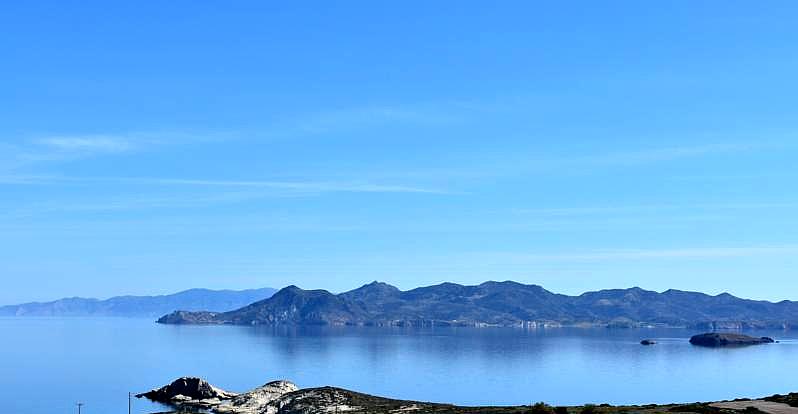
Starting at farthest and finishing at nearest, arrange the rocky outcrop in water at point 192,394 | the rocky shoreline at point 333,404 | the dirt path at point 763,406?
1. the rocky outcrop in water at point 192,394
2. the rocky shoreline at point 333,404
3. the dirt path at point 763,406

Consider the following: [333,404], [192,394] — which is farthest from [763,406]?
[192,394]

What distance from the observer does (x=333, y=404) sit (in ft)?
481

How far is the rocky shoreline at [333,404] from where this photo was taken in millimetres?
102250

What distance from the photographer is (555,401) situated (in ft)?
608

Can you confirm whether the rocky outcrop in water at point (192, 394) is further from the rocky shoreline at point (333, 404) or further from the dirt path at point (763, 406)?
the dirt path at point (763, 406)

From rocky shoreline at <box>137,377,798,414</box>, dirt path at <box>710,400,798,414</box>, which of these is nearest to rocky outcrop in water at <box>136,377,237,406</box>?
rocky shoreline at <box>137,377,798,414</box>

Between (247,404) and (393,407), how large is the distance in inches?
1487

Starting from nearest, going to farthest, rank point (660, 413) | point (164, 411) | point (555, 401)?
1. point (660, 413)
2. point (164, 411)
3. point (555, 401)

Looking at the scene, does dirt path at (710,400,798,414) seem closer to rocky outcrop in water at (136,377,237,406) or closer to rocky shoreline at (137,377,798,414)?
rocky shoreline at (137,377,798,414)

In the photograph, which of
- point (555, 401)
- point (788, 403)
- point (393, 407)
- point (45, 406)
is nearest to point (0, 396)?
point (45, 406)

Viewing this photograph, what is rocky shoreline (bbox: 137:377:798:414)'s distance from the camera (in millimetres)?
102250

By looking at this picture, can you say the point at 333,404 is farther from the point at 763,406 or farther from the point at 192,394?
the point at 763,406

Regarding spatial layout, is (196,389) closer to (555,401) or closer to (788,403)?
(555,401)

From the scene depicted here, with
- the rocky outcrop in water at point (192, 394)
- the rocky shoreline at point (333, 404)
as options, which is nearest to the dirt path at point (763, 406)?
the rocky shoreline at point (333, 404)
